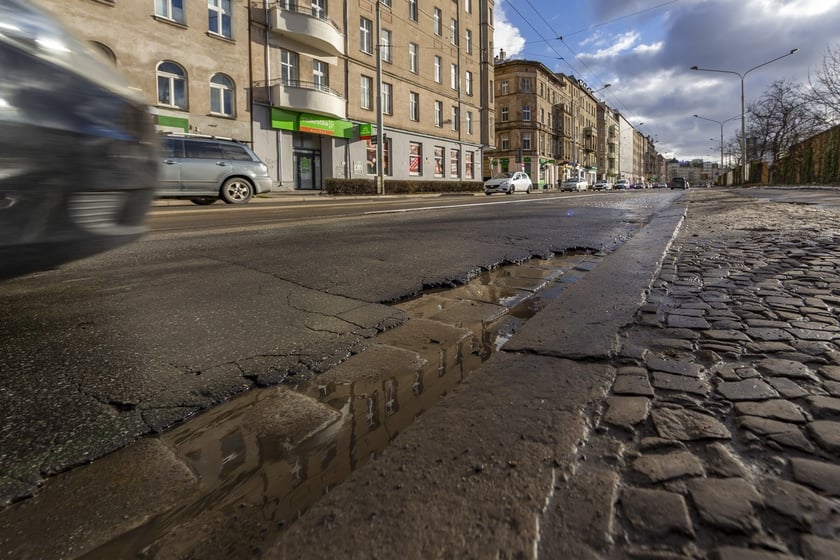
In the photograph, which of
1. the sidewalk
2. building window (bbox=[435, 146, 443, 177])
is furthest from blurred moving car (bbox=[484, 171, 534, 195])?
the sidewalk

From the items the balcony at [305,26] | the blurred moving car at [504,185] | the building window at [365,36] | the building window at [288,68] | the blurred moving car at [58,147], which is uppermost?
the building window at [365,36]

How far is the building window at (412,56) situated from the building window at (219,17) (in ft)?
42.4

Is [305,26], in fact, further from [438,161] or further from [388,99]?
[438,161]

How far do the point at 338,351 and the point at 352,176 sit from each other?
24.1 m

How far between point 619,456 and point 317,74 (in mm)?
25422

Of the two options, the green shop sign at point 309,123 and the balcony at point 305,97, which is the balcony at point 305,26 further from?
the green shop sign at point 309,123

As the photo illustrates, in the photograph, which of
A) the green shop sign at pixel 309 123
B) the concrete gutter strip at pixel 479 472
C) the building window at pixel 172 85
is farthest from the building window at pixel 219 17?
the concrete gutter strip at pixel 479 472

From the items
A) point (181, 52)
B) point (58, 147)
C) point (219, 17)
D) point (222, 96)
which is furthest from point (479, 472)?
point (219, 17)

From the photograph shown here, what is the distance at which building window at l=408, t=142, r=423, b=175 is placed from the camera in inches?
1179

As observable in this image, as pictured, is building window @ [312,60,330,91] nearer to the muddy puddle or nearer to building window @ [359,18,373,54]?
building window @ [359,18,373,54]

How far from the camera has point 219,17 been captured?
19391mm

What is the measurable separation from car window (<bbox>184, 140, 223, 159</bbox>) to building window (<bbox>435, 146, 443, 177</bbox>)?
2269cm

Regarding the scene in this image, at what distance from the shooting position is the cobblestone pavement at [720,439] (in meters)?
1.04

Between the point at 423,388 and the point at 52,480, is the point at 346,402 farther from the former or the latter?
the point at 52,480
